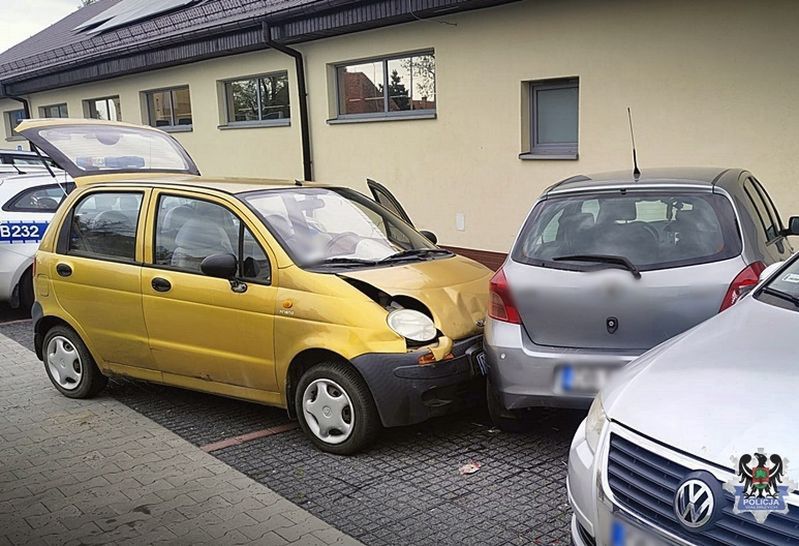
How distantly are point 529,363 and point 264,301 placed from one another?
1.76 meters

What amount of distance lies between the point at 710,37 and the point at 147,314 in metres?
Result: 6.02

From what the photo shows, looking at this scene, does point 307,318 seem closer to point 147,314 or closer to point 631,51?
point 147,314

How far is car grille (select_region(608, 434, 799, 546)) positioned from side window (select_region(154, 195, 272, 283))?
301 cm

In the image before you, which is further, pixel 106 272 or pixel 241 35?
pixel 241 35

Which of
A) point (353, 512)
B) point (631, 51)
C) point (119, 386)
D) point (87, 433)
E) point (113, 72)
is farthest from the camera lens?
point (113, 72)

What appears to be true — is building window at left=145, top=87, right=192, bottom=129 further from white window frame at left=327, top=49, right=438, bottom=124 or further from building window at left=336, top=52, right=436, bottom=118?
building window at left=336, top=52, right=436, bottom=118

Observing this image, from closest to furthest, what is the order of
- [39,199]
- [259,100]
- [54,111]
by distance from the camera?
1. [39,199]
2. [259,100]
3. [54,111]

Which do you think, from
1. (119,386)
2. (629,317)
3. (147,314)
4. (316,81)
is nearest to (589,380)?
(629,317)

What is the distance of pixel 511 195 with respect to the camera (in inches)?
380

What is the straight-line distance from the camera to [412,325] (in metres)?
4.75

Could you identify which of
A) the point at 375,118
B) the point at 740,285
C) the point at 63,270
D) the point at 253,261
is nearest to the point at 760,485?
the point at 740,285

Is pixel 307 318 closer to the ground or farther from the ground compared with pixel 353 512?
farther from the ground

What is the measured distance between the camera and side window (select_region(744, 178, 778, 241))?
491 centimetres

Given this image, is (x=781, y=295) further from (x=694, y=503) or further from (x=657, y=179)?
(x=694, y=503)
